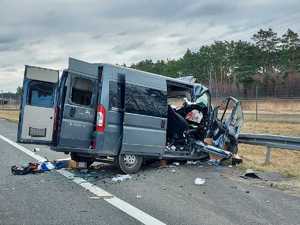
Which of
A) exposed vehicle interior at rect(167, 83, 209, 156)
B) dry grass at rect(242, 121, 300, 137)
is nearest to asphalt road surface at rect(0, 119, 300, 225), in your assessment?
exposed vehicle interior at rect(167, 83, 209, 156)

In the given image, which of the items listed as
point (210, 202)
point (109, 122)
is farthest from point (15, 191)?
point (210, 202)

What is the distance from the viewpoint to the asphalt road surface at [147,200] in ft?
20.2

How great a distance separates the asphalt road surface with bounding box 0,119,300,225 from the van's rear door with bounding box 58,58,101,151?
77 centimetres

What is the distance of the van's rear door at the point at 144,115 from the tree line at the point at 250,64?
4054 cm

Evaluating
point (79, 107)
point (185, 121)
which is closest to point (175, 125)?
point (185, 121)

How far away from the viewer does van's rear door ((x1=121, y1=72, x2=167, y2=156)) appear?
31.3 feet

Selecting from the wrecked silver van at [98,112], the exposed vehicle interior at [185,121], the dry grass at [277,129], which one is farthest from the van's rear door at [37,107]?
the dry grass at [277,129]

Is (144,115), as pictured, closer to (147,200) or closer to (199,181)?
(199,181)

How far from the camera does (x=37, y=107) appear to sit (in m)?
9.48

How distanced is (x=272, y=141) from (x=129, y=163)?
143 inches

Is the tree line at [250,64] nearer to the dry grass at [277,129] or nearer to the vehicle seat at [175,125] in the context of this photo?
the dry grass at [277,129]

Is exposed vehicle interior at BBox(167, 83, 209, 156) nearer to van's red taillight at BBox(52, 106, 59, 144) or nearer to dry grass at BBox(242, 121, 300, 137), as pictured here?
van's red taillight at BBox(52, 106, 59, 144)

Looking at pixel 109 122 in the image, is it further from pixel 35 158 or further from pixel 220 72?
pixel 220 72

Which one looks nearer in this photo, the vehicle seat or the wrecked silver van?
the wrecked silver van
